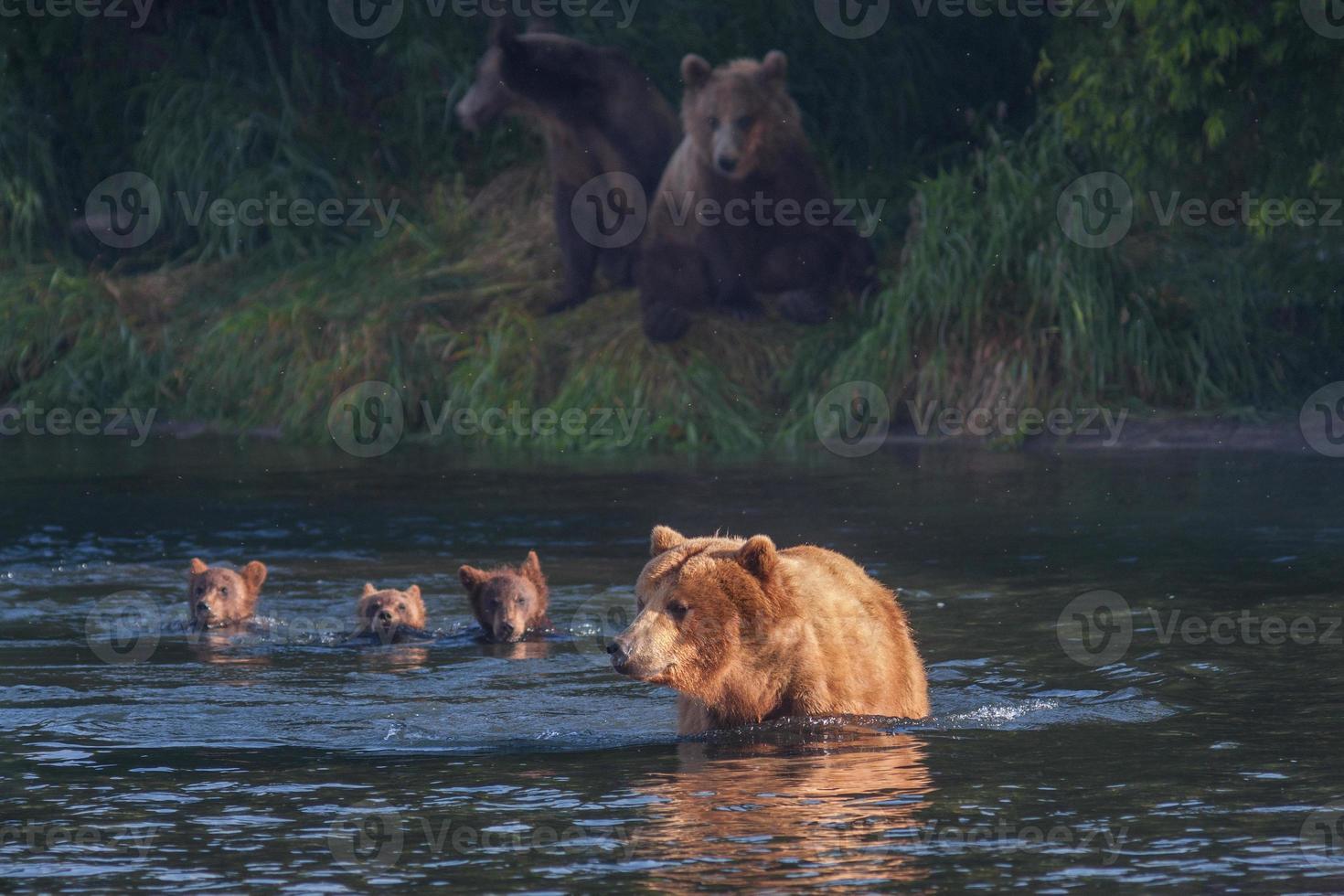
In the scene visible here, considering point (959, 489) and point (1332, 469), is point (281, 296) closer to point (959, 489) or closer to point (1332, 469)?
point (959, 489)

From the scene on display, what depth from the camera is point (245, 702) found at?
10.0 metres

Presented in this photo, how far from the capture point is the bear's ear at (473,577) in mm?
12344

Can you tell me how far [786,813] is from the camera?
7324 mm

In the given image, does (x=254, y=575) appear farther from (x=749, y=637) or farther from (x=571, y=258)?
(x=571, y=258)

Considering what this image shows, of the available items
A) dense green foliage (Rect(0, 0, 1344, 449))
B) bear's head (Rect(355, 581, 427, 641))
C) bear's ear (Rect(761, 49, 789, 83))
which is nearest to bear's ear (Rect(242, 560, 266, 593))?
bear's head (Rect(355, 581, 427, 641))

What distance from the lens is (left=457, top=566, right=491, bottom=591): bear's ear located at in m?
12.3

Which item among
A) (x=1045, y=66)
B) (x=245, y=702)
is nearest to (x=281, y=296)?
(x=1045, y=66)

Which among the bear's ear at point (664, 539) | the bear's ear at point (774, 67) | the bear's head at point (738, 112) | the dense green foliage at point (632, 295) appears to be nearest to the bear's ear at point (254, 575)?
the bear's ear at point (664, 539)

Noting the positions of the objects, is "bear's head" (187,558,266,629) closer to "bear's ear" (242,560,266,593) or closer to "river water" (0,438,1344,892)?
"bear's ear" (242,560,266,593)

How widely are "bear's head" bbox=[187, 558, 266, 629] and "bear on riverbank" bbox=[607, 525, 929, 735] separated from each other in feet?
16.3

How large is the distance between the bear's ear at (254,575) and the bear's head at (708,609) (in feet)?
17.2

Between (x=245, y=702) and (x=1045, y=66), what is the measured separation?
490 inches

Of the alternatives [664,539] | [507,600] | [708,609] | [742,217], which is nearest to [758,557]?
[708,609]

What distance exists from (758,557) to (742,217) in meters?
13.6
